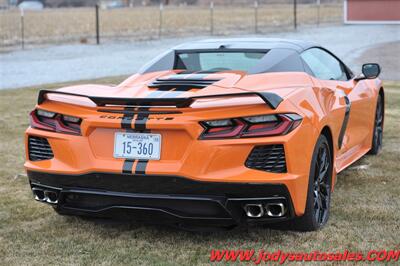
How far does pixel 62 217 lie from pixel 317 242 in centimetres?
195

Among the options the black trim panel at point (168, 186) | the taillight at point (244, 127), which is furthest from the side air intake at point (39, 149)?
the taillight at point (244, 127)

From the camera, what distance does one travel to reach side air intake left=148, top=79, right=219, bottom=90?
4.63 m

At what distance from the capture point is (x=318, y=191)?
471cm

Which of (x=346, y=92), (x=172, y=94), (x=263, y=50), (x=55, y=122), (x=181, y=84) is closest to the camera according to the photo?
(x=172, y=94)

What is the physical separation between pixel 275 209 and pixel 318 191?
647 mm

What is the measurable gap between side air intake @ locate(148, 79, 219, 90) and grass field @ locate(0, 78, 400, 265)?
996 millimetres

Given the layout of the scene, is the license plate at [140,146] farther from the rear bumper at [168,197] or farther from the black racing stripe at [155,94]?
the black racing stripe at [155,94]

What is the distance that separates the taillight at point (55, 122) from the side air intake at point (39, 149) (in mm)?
93

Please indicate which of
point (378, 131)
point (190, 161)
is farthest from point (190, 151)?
point (378, 131)

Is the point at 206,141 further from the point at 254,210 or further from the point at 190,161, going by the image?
the point at 254,210

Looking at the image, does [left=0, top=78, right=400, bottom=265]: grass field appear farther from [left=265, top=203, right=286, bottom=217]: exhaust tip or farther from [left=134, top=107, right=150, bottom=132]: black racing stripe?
[left=134, top=107, right=150, bottom=132]: black racing stripe

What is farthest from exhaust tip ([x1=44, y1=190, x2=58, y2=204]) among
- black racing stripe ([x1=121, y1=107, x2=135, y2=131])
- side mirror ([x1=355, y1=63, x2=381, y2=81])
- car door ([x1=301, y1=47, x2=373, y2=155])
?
side mirror ([x1=355, y1=63, x2=381, y2=81])

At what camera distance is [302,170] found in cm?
421

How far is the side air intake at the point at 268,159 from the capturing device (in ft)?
13.3
